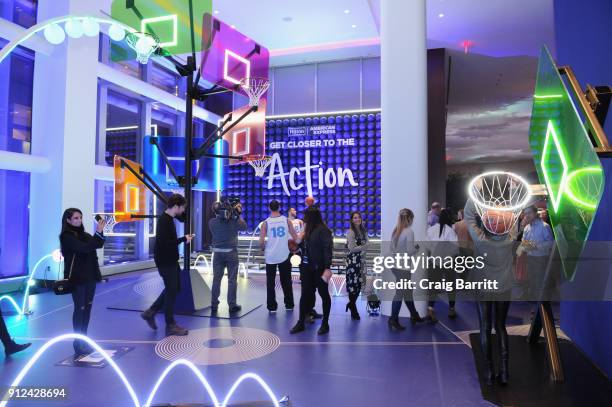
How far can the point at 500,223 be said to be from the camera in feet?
9.97

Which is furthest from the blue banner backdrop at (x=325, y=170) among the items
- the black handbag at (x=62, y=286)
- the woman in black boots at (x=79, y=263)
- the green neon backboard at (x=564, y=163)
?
the black handbag at (x=62, y=286)

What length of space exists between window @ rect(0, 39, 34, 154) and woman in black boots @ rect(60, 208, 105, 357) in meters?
4.34

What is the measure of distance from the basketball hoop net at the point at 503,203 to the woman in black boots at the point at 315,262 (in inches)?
60.1

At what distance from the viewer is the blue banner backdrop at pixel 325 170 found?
994 cm

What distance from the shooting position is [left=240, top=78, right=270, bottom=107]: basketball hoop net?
5630 mm

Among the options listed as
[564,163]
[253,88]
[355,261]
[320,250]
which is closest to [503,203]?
[564,163]

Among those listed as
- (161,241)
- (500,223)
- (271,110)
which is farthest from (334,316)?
(271,110)

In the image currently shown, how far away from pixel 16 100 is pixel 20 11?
1468 mm

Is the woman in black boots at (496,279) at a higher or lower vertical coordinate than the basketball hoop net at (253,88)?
lower

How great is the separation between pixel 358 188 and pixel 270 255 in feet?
17.1

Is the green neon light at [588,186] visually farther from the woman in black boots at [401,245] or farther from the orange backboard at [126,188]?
the orange backboard at [126,188]

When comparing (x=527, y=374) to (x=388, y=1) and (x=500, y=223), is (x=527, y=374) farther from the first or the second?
(x=388, y=1)

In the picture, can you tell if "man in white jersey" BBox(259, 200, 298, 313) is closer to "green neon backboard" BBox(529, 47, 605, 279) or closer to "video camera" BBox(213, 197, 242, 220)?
"video camera" BBox(213, 197, 242, 220)

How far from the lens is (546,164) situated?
3000 mm
